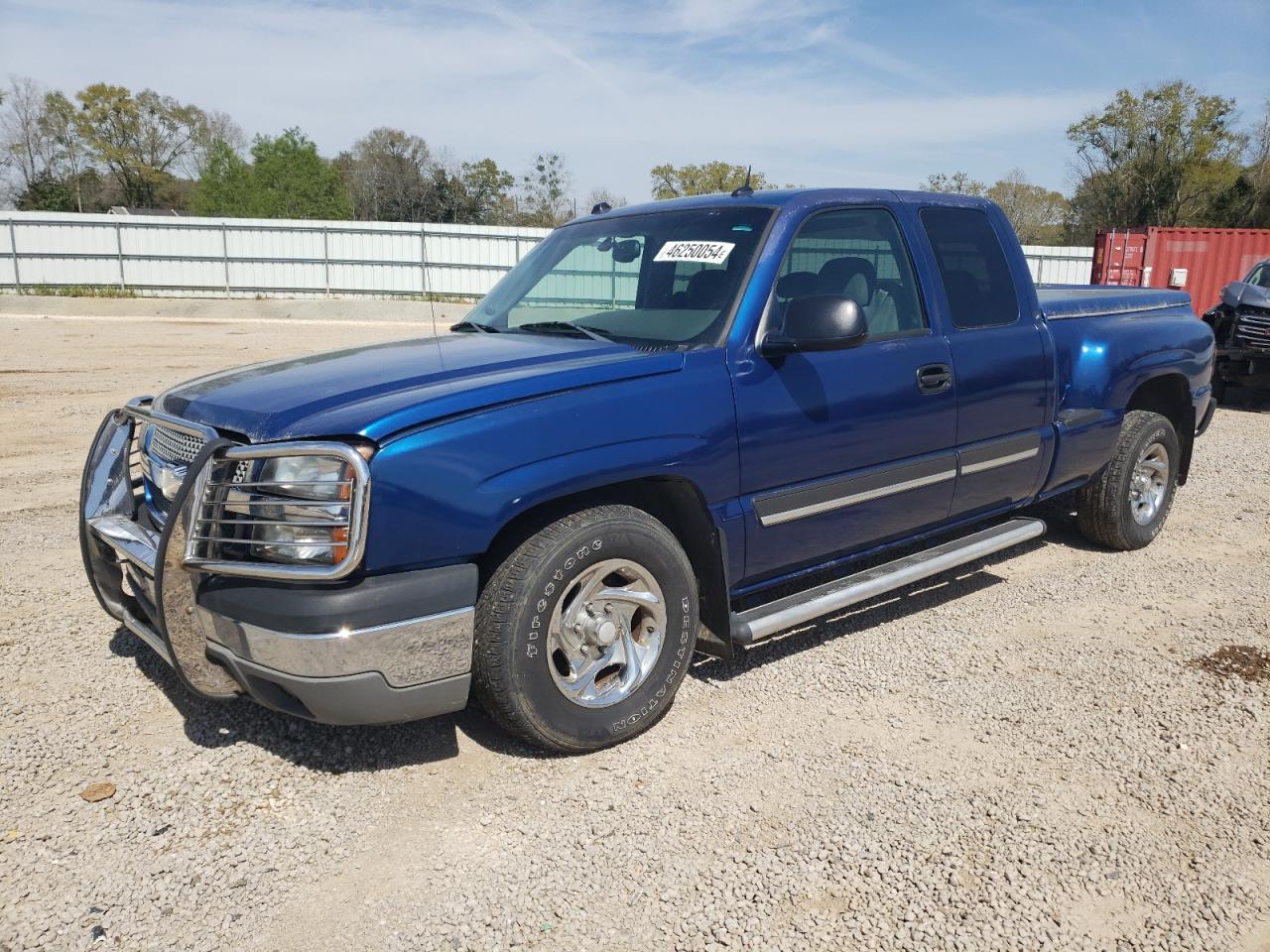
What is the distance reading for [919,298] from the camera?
4105 millimetres

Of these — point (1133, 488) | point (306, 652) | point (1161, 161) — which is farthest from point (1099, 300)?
point (1161, 161)

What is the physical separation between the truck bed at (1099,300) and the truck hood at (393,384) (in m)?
2.70

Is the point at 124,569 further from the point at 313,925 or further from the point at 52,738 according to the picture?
the point at 313,925

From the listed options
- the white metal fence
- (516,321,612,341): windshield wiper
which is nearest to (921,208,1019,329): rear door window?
(516,321,612,341): windshield wiper

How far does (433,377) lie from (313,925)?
5.35 ft

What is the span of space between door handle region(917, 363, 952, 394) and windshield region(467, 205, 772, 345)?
94 cm

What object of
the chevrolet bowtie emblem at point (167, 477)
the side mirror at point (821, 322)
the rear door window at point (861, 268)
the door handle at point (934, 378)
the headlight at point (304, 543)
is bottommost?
the headlight at point (304, 543)

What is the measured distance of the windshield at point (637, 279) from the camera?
3.58 metres

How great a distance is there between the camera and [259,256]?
29.2 metres

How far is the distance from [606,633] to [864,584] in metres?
1.26

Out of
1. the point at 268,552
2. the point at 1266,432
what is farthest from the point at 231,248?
the point at 268,552

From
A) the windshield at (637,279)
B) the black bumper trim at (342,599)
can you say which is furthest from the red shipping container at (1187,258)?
the black bumper trim at (342,599)

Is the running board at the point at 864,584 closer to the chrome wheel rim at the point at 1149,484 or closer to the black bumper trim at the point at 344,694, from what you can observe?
the black bumper trim at the point at 344,694

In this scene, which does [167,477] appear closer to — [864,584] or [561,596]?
[561,596]
